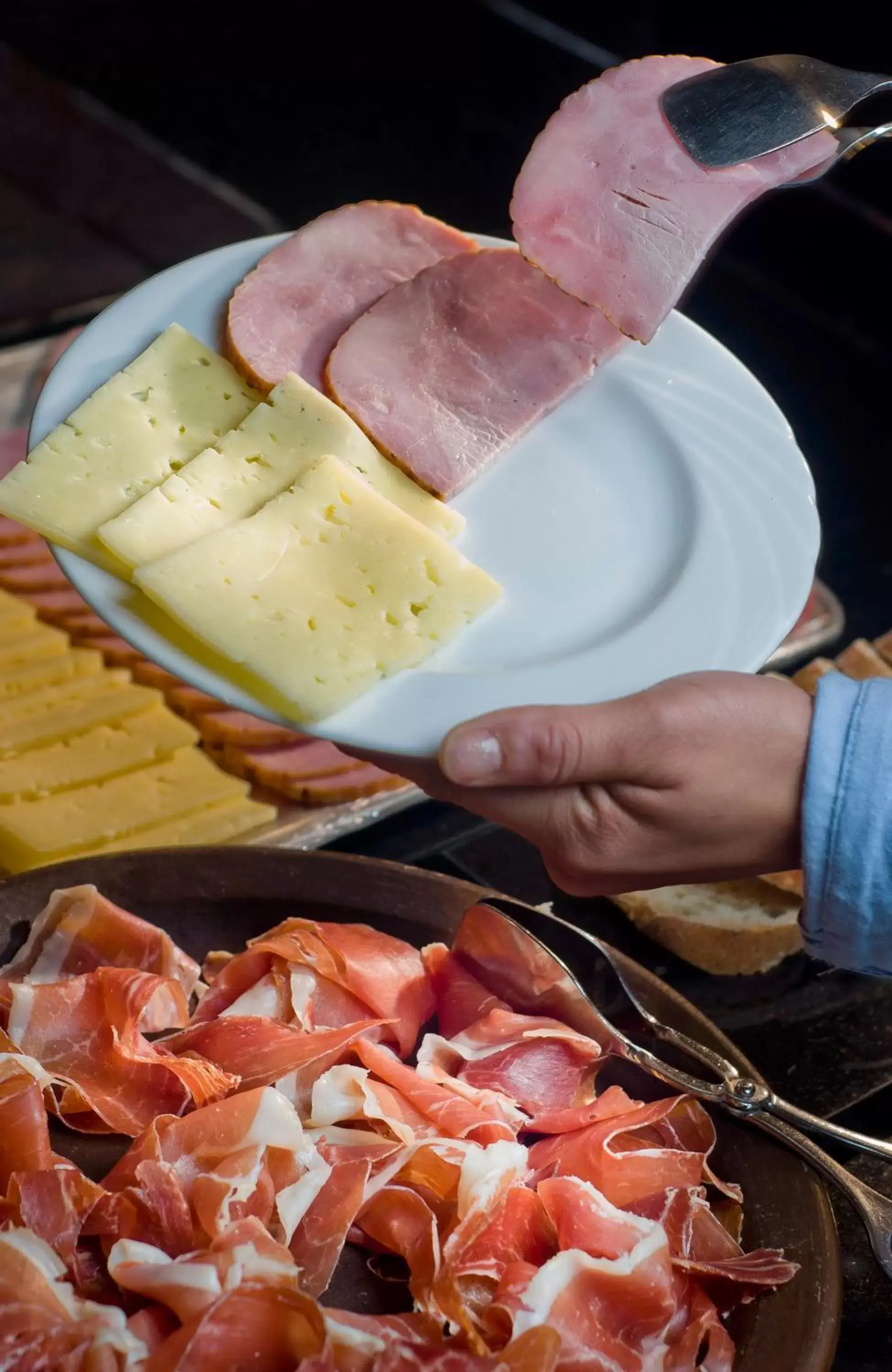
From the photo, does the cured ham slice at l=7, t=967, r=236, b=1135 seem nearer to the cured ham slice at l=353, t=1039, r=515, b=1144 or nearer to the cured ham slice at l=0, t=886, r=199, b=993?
the cured ham slice at l=0, t=886, r=199, b=993

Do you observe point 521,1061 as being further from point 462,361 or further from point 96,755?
point 96,755

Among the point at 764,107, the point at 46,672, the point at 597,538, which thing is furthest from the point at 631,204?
the point at 46,672

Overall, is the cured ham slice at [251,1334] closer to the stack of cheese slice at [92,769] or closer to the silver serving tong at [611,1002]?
the silver serving tong at [611,1002]

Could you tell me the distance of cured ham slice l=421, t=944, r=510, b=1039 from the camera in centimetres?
143

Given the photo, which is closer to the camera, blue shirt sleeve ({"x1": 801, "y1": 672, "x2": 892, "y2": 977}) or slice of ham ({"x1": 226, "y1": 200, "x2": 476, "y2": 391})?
blue shirt sleeve ({"x1": 801, "y1": 672, "x2": 892, "y2": 977})

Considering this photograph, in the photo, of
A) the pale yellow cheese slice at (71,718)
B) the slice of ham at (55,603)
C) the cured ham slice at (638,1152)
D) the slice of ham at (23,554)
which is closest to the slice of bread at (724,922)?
the cured ham slice at (638,1152)

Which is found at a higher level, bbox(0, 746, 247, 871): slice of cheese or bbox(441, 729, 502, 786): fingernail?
bbox(441, 729, 502, 786): fingernail

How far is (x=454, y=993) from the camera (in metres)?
1.44

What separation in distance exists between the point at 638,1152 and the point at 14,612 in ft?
4.27

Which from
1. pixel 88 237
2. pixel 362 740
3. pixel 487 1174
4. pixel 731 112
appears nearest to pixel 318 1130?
pixel 487 1174

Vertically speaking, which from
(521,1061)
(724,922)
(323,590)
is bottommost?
(724,922)

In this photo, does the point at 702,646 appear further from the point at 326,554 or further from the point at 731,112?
the point at 731,112

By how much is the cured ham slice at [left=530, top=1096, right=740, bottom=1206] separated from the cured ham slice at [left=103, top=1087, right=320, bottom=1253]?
24 centimetres

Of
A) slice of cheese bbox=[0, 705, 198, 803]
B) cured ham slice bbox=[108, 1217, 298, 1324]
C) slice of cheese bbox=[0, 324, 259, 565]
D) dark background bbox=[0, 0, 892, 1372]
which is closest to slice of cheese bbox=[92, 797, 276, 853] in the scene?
slice of cheese bbox=[0, 705, 198, 803]
